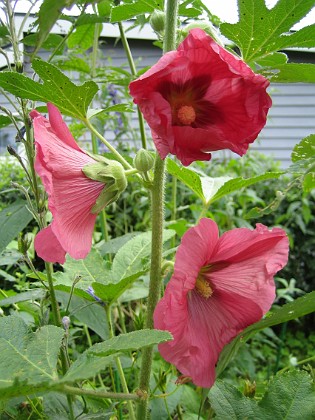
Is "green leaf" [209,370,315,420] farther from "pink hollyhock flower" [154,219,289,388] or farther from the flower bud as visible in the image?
the flower bud

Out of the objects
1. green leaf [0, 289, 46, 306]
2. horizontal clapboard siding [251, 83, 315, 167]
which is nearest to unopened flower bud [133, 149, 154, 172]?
green leaf [0, 289, 46, 306]

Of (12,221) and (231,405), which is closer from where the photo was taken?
(231,405)

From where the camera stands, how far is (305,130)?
5.68 metres

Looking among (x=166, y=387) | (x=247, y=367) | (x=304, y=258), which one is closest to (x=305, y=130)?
(x=304, y=258)

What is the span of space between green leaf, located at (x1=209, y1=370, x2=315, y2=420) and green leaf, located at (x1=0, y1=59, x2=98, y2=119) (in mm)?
343

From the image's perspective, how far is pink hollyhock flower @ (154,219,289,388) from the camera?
52 centimetres

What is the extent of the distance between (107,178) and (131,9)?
0.23 metres

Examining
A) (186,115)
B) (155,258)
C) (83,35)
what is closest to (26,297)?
(155,258)

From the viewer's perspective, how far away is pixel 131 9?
0.66 m

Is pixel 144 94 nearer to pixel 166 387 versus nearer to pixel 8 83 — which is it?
pixel 8 83

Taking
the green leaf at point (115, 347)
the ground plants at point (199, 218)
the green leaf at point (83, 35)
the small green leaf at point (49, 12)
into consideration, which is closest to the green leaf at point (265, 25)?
the ground plants at point (199, 218)

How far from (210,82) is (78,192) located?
0.17 metres

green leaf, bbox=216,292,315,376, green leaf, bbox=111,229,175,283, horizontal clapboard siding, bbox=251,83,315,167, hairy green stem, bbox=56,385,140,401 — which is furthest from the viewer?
horizontal clapboard siding, bbox=251,83,315,167

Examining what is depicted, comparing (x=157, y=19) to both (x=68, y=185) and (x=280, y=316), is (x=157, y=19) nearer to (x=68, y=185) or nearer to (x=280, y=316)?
(x=68, y=185)
